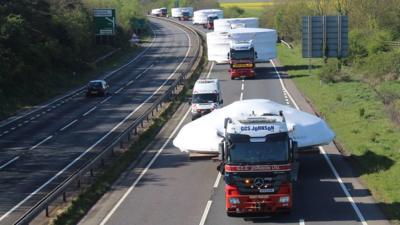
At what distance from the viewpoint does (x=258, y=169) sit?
2225 cm

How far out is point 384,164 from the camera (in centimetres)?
3017

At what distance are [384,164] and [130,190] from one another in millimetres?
9963

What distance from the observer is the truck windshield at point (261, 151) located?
22.4 meters

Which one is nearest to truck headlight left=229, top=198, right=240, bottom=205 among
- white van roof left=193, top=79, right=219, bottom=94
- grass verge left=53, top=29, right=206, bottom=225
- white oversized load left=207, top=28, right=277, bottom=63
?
grass verge left=53, top=29, right=206, bottom=225

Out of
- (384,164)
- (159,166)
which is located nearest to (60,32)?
(159,166)

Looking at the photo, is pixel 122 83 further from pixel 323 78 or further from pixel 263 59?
pixel 323 78

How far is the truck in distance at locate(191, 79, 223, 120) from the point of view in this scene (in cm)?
4466

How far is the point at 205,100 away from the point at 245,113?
54.4ft

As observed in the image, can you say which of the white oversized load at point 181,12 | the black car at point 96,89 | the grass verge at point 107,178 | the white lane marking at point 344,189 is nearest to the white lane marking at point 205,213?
the grass verge at point 107,178

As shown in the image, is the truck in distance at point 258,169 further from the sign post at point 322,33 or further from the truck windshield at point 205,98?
the sign post at point 322,33

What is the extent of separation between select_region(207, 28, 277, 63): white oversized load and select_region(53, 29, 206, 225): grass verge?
21172mm

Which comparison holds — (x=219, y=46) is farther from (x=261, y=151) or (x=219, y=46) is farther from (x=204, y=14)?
(x=204, y=14)

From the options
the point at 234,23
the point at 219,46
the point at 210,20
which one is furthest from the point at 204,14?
the point at 219,46

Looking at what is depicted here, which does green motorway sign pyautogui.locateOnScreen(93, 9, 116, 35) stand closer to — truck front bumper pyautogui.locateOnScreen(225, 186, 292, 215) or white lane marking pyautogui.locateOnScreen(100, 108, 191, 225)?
white lane marking pyautogui.locateOnScreen(100, 108, 191, 225)
